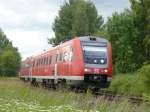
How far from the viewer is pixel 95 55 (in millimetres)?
27453

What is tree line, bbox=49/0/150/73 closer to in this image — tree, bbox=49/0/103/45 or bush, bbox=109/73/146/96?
bush, bbox=109/73/146/96

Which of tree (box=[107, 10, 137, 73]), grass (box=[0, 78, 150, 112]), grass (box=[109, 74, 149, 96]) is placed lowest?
grass (box=[0, 78, 150, 112])

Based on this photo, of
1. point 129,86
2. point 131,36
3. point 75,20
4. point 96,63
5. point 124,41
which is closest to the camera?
point 96,63

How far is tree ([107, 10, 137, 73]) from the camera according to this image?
46.2 meters

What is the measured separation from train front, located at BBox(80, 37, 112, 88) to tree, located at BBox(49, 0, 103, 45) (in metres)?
49.1

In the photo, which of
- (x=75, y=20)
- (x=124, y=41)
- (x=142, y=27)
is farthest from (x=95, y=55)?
(x=75, y=20)

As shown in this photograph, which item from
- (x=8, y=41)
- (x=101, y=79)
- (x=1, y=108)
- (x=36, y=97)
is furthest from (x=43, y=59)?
(x=8, y=41)

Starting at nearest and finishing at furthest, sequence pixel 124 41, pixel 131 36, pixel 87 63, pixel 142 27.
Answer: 1. pixel 87 63
2. pixel 124 41
3. pixel 131 36
4. pixel 142 27

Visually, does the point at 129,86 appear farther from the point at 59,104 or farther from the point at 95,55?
the point at 59,104

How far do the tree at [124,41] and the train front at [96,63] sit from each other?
18.2 m

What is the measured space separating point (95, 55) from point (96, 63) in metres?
0.40

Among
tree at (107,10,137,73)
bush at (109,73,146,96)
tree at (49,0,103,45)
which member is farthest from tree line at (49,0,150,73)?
tree at (49,0,103,45)

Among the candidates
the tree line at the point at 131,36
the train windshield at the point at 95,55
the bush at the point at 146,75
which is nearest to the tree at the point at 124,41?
the tree line at the point at 131,36

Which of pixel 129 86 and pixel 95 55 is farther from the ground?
pixel 95 55
